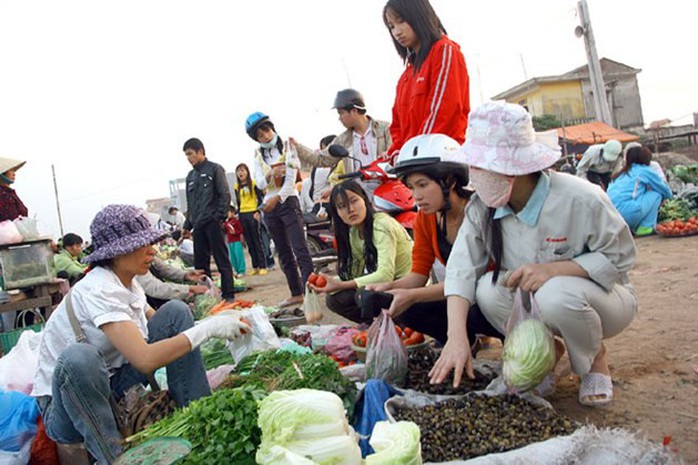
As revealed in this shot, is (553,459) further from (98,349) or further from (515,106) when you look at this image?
(98,349)

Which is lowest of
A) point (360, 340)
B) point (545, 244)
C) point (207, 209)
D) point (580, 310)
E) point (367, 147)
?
point (360, 340)

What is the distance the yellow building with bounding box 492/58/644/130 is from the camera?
38219mm

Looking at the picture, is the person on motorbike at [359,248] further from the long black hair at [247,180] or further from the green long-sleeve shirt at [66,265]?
the long black hair at [247,180]

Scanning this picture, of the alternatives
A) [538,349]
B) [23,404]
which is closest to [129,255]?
[23,404]

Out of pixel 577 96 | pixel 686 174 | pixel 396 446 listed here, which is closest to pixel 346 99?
pixel 396 446

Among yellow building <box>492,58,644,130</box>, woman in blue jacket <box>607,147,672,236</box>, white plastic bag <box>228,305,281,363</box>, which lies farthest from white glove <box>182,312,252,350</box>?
yellow building <box>492,58,644,130</box>

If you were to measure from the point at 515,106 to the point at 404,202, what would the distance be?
6.19 ft

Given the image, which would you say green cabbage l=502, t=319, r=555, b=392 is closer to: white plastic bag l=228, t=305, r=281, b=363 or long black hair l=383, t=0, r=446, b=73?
white plastic bag l=228, t=305, r=281, b=363

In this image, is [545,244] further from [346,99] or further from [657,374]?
[346,99]

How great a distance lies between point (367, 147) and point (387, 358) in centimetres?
264

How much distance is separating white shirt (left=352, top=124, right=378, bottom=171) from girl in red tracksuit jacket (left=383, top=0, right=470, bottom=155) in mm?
1238

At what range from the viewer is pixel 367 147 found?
509 cm

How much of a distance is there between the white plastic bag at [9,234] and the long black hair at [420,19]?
5204 millimetres

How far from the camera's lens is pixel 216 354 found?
411 cm
